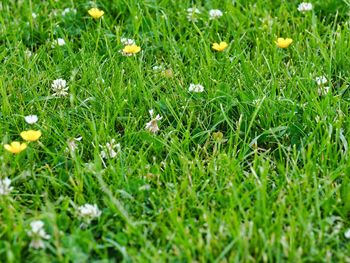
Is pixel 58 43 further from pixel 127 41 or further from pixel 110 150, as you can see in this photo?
pixel 110 150

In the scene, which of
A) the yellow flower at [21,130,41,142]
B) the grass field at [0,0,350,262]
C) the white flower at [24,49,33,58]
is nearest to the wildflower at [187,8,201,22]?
the grass field at [0,0,350,262]

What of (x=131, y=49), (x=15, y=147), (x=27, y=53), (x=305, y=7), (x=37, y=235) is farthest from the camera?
(x=305, y=7)

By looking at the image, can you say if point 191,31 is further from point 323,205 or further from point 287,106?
point 323,205

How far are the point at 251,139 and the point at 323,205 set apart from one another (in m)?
0.52

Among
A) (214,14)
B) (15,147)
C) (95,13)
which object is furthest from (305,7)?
(15,147)

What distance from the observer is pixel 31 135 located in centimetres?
280

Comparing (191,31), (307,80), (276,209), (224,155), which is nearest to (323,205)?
(276,209)

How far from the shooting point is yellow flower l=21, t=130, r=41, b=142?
2.79 m

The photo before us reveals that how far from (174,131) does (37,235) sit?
811 millimetres

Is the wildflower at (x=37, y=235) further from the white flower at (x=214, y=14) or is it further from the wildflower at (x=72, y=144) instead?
the white flower at (x=214, y=14)

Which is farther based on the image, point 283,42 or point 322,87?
point 283,42

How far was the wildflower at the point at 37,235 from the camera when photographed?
7.73ft

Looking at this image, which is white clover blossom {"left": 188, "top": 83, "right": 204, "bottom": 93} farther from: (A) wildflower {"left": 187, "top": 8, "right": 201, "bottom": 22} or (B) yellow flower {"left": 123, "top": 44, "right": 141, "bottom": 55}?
(A) wildflower {"left": 187, "top": 8, "right": 201, "bottom": 22}

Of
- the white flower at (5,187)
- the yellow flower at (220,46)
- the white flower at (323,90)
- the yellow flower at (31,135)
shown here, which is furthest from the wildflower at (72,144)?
the white flower at (323,90)
